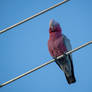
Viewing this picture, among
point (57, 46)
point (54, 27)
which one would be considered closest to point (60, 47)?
point (57, 46)

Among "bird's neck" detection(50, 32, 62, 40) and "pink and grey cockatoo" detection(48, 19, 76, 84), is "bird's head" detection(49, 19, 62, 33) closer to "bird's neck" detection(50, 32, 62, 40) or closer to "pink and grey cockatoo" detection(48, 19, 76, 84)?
"pink and grey cockatoo" detection(48, 19, 76, 84)

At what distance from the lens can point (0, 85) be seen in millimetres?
3801

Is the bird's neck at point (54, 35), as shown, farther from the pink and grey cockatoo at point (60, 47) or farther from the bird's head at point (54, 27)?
the bird's head at point (54, 27)

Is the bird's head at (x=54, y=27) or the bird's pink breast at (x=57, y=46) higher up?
the bird's head at (x=54, y=27)

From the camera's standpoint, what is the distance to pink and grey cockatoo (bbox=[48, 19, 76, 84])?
5.39 meters

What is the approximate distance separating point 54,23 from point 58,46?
0.65 m

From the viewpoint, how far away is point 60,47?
5.38 metres

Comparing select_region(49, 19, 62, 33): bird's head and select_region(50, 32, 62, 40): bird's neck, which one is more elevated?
select_region(49, 19, 62, 33): bird's head

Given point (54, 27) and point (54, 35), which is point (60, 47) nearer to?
point (54, 35)

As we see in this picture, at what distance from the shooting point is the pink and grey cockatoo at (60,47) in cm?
539

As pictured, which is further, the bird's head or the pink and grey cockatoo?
the bird's head

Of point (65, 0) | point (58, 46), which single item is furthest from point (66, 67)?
point (65, 0)

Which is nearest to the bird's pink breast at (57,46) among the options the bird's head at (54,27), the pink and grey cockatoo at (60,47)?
the pink and grey cockatoo at (60,47)

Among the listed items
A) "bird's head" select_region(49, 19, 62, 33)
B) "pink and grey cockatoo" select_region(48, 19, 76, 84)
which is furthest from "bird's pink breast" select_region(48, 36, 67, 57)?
"bird's head" select_region(49, 19, 62, 33)
